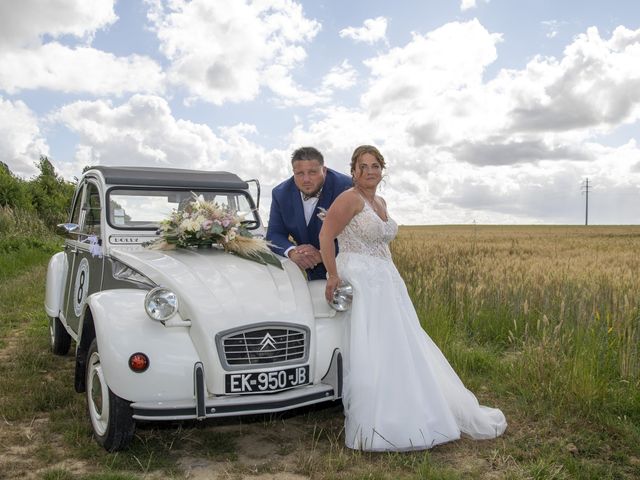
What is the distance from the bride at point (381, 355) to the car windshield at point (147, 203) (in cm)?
144

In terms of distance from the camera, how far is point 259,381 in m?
3.91

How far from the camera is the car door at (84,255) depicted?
18.4 ft

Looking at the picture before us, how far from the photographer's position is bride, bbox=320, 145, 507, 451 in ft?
13.9

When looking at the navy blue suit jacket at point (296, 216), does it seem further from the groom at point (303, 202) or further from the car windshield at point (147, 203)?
the car windshield at point (147, 203)

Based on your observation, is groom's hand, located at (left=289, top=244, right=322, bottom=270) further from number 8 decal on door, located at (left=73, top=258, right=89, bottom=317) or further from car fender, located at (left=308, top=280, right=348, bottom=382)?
number 8 decal on door, located at (left=73, top=258, right=89, bottom=317)

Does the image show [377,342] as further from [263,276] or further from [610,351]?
[610,351]

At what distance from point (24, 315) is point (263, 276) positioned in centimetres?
691

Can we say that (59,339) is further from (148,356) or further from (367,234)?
(367,234)

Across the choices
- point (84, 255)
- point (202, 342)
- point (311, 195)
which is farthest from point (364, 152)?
point (84, 255)

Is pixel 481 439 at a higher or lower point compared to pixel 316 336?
lower

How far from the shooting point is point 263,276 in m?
4.48

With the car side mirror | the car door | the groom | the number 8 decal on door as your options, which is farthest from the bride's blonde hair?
the number 8 decal on door

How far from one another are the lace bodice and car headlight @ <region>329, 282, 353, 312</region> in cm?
37

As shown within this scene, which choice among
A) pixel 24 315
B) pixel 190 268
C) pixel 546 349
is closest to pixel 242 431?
pixel 190 268
